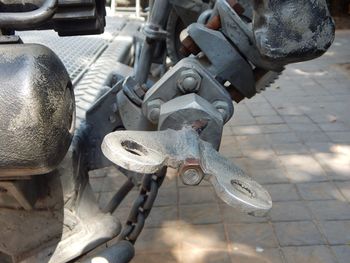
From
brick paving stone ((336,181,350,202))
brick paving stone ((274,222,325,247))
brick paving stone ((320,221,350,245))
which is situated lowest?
brick paving stone ((336,181,350,202))

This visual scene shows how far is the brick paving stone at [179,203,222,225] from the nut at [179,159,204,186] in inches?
56.2

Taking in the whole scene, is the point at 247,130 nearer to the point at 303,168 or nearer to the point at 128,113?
the point at 303,168

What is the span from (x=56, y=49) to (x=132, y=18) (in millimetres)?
1569

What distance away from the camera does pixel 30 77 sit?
76cm

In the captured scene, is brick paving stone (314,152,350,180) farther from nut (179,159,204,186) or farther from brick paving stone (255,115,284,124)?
nut (179,159,204,186)

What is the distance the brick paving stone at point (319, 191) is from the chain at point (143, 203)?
4.30 ft

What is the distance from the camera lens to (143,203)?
129 centimetres

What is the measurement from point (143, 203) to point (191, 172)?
53cm

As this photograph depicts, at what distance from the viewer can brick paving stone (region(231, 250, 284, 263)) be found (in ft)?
6.24

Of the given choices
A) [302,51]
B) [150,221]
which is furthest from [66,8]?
[150,221]

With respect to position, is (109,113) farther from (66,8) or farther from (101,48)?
(101,48)

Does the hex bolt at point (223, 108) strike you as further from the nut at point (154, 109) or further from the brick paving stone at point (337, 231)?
the brick paving stone at point (337, 231)

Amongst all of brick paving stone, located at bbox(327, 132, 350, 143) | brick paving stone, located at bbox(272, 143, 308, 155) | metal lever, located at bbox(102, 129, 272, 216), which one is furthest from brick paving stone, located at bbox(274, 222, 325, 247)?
metal lever, located at bbox(102, 129, 272, 216)

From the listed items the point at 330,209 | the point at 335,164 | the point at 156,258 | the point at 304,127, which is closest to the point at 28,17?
the point at 156,258
